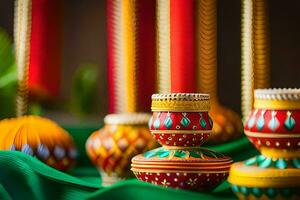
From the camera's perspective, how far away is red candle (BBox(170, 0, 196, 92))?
1.63 metres

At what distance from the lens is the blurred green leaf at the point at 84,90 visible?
98.3 inches

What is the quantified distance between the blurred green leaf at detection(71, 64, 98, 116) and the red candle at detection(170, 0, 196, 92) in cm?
89

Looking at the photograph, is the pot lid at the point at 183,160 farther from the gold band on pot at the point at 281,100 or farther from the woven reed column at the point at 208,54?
the woven reed column at the point at 208,54

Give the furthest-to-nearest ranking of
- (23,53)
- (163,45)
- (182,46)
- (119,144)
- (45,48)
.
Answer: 1. (45,48)
2. (23,53)
3. (163,45)
4. (182,46)
5. (119,144)

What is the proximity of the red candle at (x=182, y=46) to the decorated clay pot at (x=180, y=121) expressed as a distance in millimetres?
490

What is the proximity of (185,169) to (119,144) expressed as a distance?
36 centimetres

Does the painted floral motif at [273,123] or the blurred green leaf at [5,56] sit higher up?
the blurred green leaf at [5,56]

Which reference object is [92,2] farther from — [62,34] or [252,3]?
[252,3]

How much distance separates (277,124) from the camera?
3.21 ft

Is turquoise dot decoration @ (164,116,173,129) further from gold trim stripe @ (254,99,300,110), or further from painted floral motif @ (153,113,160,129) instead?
gold trim stripe @ (254,99,300,110)

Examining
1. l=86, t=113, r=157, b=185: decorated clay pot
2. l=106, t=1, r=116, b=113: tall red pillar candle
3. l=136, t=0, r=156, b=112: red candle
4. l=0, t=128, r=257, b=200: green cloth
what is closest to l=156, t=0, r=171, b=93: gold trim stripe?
l=136, t=0, r=156, b=112: red candle

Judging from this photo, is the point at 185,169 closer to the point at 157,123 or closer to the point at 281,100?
the point at 157,123

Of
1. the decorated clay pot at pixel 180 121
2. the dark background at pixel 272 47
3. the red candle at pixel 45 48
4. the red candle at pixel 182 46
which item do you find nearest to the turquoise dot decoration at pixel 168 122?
the decorated clay pot at pixel 180 121

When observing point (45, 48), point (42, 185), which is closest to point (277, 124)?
point (42, 185)
